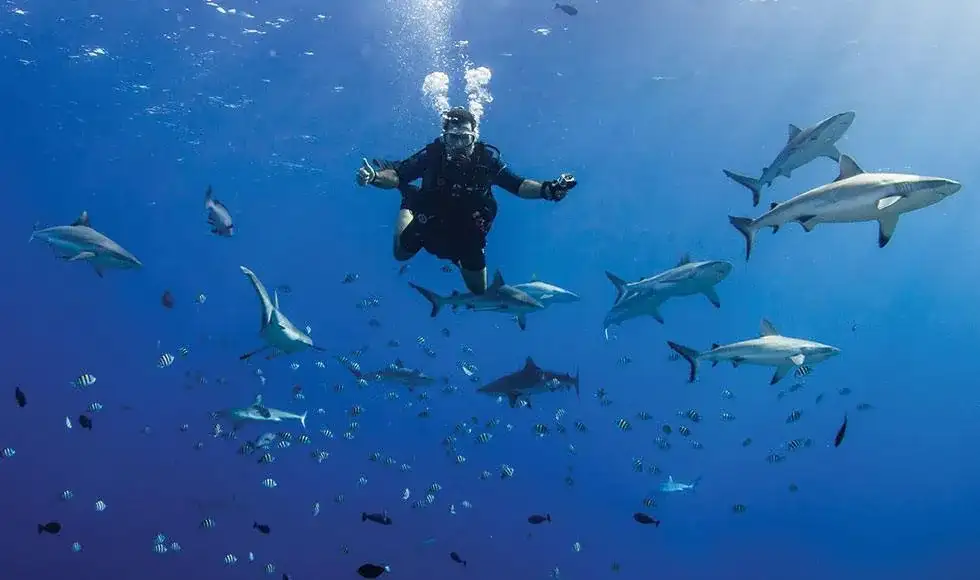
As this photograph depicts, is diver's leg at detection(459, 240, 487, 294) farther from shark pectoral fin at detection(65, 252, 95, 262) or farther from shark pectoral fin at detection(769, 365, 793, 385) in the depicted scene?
shark pectoral fin at detection(65, 252, 95, 262)

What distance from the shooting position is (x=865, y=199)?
615cm

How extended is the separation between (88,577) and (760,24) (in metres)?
32.1

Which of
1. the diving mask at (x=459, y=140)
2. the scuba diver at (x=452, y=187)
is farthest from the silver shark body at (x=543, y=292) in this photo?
the diving mask at (x=459, y=140)

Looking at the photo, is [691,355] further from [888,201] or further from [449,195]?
[449,195]

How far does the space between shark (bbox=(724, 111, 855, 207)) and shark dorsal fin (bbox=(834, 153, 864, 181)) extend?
256 cm

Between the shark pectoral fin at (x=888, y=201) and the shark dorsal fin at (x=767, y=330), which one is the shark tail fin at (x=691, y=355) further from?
the shark pectoral fin at (x=888, y=201)

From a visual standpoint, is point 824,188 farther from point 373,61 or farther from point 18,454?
point 18,454

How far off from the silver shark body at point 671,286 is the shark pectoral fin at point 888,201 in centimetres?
415

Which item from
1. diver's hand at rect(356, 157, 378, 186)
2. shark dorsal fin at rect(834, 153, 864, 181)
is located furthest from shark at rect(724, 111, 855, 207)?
diver's hand at rect(356, 157, 378, 186)

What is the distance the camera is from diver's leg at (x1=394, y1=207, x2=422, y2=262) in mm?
8367

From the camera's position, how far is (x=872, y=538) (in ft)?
139

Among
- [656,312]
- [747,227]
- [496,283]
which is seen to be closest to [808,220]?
[747,227]

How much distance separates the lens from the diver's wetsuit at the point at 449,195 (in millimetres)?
7656

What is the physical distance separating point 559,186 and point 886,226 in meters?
3.61
